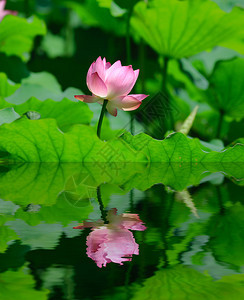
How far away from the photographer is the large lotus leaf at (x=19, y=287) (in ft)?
0.90

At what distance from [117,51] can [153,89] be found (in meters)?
0.35

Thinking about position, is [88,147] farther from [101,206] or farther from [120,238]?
[120,238]

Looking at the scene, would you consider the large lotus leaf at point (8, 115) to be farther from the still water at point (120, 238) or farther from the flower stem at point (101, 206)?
the flower stem at point (101, 206)

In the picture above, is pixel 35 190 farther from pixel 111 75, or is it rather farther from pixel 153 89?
pixel 153 89

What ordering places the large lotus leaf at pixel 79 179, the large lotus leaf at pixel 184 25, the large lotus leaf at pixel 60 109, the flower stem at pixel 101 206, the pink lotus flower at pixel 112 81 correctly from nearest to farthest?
the flower stem at pixel 101 206 → the large lotus leaf at pixel 79 179 → the pink lotus flower at pixel 112 81 → the large lotus leaf at pixel 60 109 → the large lotus leaf at pixel 184 25

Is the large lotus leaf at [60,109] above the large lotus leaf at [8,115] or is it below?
above

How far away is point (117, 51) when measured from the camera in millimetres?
2258

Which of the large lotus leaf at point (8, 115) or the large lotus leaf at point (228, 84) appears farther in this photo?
the large lotus leaf at point (228, 84)

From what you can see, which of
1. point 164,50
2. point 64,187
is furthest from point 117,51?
point 64,187

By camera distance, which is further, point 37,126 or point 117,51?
point 117,51

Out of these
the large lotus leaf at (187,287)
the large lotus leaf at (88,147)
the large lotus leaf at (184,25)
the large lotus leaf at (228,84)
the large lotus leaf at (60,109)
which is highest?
the large lotus leaf at (184,25)

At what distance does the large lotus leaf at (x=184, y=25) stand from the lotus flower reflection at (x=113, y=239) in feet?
2.96

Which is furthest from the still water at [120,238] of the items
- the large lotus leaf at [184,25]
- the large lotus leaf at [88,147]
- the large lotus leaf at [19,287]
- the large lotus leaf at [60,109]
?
the large lotus leaf at [184,25]

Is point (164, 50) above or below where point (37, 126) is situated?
above
